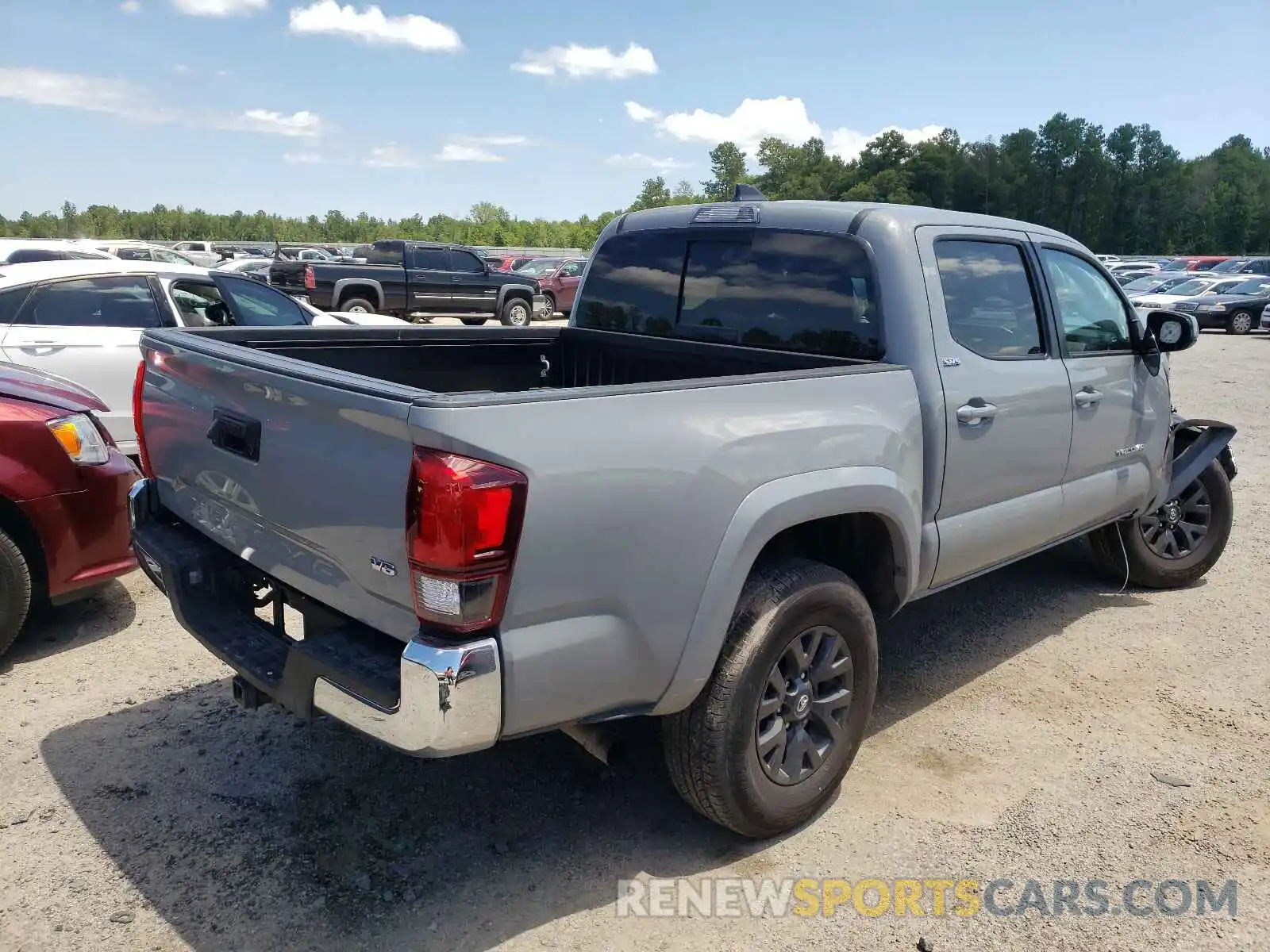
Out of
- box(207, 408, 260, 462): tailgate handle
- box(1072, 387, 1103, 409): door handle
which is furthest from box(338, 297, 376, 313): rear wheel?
box(207, 408, 260, 462): tailgate handle

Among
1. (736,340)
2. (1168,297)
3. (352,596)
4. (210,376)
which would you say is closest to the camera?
(352,596)

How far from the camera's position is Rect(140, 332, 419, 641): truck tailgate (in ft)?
7.29

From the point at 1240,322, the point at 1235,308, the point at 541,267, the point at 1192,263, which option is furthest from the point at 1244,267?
the point at 541,267

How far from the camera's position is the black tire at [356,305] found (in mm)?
18094

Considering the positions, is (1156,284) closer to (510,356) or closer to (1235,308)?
(1235,308)

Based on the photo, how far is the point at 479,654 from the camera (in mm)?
2137

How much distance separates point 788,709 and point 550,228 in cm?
10324

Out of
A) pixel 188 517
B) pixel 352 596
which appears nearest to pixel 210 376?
pixel 188 517

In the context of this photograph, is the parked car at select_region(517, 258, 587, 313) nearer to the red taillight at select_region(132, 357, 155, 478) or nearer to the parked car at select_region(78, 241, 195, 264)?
the parked car at select_region(78, 241, 195, 264)

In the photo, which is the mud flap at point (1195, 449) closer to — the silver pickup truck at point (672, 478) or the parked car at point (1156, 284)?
the silver pickup truck at point (672, 478)

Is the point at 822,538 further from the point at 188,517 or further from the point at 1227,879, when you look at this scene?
the point at 188,517

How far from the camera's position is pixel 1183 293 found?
25844 mm

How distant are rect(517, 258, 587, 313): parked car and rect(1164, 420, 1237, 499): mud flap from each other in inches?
722

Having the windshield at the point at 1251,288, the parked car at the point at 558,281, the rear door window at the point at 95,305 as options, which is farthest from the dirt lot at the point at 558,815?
the windshield at the point at 1251,288
